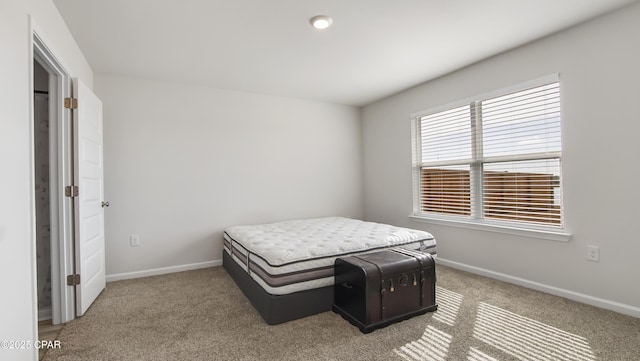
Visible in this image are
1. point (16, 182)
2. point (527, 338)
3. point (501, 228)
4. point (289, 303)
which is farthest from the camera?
point (501, 228)

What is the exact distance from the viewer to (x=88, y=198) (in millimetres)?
2637

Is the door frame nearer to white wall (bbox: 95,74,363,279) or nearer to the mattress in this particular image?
white wall (bbox: 95,74,363,279)

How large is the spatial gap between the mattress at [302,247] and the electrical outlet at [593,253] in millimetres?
1238

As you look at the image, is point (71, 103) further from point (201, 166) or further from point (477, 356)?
point (477, 356)

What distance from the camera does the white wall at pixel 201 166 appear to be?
350 centimetres

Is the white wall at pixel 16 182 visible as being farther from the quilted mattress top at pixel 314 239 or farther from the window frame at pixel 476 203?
the window frame at pixel 476 203

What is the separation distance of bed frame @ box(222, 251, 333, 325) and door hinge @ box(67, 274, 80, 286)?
1.36 meters

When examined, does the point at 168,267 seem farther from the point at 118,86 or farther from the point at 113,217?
the point at 118,86

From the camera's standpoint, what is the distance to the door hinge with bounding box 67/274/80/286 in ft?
→ 7.93

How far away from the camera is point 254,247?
269 cm

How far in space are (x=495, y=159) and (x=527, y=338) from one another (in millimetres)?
1821

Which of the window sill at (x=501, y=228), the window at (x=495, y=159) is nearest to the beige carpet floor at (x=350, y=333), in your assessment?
the window sill at (x=501, y=228)

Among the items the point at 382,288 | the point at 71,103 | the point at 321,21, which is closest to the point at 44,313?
the point at 71,103

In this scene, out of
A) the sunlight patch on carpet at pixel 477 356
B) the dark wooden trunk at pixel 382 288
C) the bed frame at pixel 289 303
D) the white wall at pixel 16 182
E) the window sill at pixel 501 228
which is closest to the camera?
the white wall at pixel 16 182
